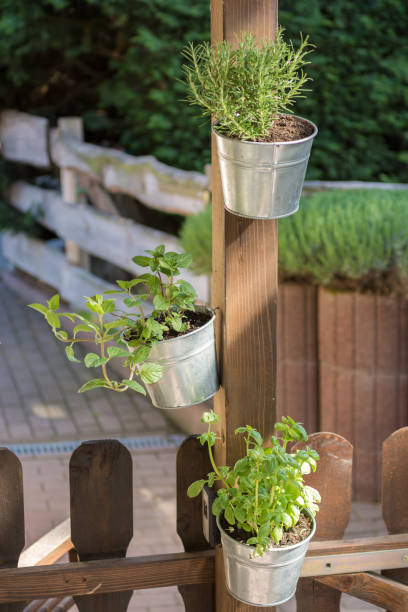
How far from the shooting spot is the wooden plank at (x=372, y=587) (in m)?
2.11

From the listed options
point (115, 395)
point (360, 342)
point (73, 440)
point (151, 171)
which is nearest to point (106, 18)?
point (151, 171)

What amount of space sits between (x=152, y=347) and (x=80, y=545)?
0.62m

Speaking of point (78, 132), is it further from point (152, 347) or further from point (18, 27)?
point (152, 347)

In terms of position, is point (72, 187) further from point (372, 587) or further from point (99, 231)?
point (372, 587)

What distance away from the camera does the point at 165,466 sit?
4.22m

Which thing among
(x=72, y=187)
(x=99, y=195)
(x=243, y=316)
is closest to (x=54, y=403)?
(x=99, y=195)

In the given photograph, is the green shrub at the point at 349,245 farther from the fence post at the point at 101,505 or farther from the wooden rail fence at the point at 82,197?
the fence post at the point at 101,505

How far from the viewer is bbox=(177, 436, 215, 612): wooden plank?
206 centimetres

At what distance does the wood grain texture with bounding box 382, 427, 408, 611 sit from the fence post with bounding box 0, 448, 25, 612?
916mm

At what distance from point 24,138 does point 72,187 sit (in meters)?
0.98

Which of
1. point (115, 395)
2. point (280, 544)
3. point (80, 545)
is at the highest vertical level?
point (280, 544)

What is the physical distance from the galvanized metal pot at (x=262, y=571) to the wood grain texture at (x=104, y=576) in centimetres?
28

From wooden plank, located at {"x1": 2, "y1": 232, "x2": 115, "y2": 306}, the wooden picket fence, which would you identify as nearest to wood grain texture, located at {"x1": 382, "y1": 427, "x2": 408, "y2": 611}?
the wooden picket fence

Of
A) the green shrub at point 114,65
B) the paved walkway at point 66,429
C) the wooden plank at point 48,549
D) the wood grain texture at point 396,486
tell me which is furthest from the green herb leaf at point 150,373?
the green shrub at point 114,65
